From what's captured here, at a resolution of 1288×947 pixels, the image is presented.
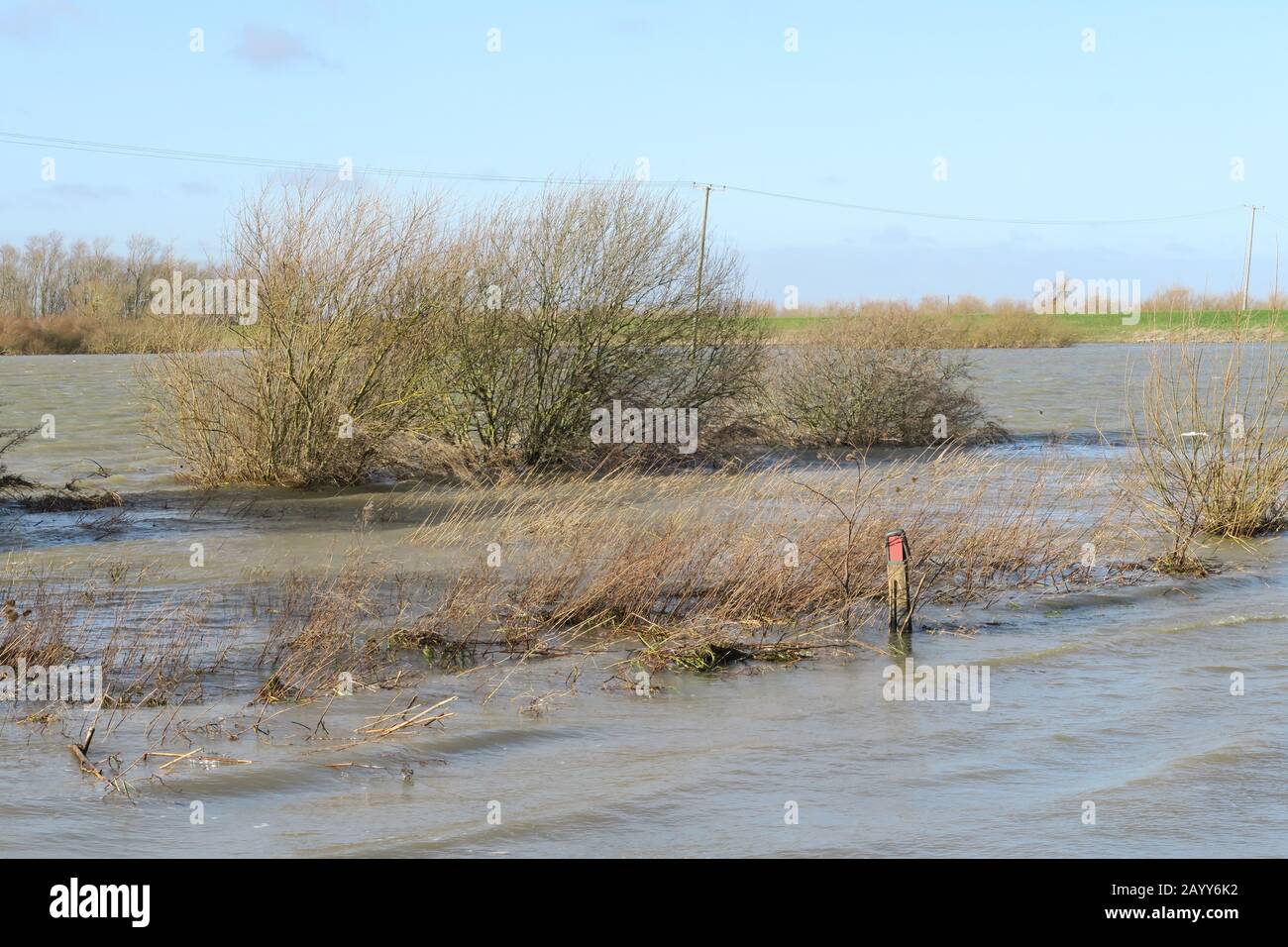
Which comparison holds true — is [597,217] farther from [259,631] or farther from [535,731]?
[535,731]

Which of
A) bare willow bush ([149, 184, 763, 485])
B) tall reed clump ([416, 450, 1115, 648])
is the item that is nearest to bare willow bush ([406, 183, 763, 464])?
bare willow bush ([149, 184, 763, 485])

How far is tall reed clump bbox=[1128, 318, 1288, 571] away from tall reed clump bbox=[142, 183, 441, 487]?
1218 cm

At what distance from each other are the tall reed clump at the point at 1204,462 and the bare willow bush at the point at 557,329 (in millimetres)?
11447

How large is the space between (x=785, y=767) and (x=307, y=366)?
50.3 feet

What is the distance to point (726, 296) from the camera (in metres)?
28.0

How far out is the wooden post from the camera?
467 inches

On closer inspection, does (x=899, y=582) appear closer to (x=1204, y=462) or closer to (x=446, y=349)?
(x=1204, y=462)

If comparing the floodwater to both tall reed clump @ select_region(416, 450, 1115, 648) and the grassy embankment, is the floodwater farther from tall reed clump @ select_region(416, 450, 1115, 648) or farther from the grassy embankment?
the grassy embankment

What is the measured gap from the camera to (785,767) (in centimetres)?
859

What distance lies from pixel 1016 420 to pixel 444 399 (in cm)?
1886

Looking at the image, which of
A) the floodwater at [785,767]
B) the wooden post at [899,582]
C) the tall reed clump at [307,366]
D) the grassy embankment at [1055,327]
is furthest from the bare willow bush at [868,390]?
the wooden post at [899,582]

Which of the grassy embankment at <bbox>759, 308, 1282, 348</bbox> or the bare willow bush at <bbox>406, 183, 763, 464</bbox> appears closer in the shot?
the grassy embankment at <bbox>759, 308, 1282, 348</bbox>

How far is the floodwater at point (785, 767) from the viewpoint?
23.8 feet

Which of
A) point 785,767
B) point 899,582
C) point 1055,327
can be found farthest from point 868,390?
point 1055,327
